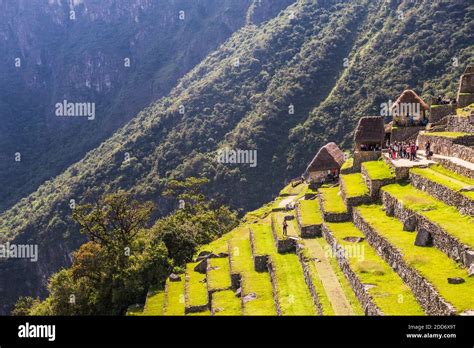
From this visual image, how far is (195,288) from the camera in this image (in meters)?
23.7

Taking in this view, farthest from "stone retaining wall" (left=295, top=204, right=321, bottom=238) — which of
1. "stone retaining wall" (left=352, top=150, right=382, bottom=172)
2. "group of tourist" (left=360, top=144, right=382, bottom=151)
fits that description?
"group of tourist" (left=360, top=144, right=382, bottom=151)

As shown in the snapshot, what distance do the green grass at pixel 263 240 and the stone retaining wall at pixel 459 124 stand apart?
1009 centimetres

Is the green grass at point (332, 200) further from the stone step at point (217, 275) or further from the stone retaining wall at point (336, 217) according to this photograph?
the stone step at point (217, 275)

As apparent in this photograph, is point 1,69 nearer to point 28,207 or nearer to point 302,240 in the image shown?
point 28,207

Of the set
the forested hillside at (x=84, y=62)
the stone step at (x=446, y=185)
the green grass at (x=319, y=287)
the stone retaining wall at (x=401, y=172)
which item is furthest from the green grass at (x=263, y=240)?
the forested hillside at (x=84, y=62)

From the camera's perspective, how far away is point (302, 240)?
22781mm

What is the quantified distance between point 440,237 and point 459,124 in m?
11.9

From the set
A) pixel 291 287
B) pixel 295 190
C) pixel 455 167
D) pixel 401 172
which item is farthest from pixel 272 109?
pixel 291 287

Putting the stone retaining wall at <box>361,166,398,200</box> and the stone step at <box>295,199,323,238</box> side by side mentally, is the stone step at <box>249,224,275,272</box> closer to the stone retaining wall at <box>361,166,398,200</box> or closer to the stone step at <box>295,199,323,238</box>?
the stone step at <box>295,199,323,238</box>

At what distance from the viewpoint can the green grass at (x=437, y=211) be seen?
13773 mm

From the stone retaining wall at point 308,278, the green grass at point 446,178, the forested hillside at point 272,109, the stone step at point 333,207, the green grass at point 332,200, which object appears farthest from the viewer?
the forested hillside at point 272,109

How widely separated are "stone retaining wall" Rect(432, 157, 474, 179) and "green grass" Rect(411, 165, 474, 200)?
0.45 feet

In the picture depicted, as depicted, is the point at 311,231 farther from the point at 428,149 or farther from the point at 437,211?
the point at 437,211

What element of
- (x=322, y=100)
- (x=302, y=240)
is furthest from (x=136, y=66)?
(x=302, y=240)
